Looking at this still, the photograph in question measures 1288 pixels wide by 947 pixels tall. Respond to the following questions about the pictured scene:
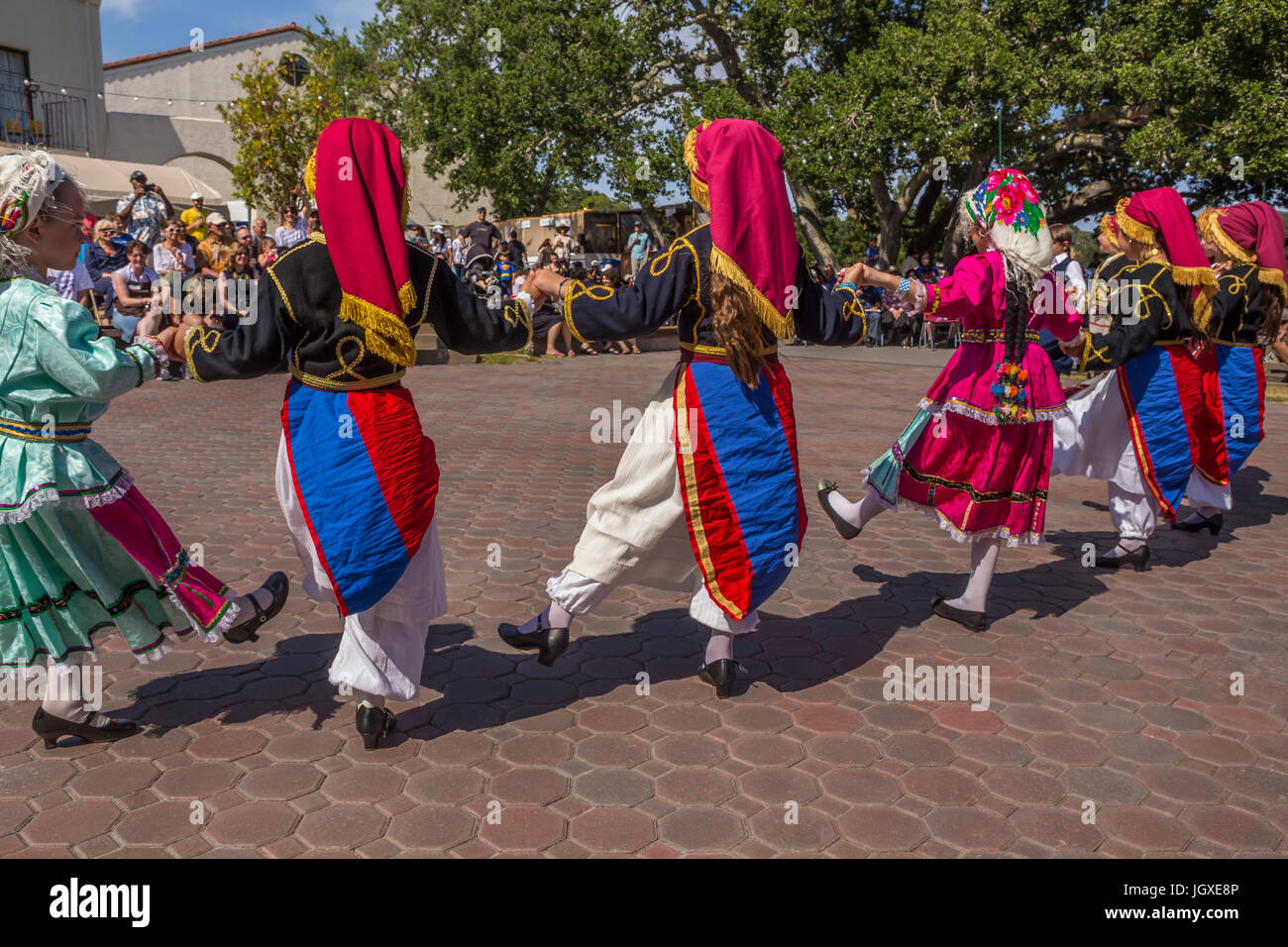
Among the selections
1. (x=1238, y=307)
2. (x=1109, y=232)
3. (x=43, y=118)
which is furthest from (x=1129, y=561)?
(x=43, y=118)

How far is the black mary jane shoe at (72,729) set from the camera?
3576 mm

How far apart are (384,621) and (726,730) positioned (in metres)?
1.33

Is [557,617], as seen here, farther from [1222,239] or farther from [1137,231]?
[1222,239]

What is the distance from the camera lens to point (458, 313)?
3.72 m

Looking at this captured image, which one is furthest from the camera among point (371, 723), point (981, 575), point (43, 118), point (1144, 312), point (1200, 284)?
point (43, 118)

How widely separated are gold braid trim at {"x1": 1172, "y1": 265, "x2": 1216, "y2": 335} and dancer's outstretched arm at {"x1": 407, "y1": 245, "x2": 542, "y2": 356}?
13.5 feet

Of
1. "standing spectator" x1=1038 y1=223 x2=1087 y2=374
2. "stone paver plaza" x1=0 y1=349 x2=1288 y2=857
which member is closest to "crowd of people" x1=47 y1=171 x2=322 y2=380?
"stone paver plaza" x1=0 y1=349 x2=1288 y2=857

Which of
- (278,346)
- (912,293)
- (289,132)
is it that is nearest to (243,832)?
Answer: (278,346)

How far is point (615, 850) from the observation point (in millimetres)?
3055

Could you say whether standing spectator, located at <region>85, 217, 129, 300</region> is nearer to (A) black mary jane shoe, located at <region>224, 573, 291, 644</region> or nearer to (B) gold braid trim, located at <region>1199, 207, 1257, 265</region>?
(A) black mary jane shoe, located at <region>224, 573, 291, 644</region>

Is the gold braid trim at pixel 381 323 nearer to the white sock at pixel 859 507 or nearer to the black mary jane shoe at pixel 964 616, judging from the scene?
the white sock at pixel 859 507

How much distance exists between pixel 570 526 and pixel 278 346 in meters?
3.40

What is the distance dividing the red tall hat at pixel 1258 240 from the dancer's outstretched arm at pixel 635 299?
471cm

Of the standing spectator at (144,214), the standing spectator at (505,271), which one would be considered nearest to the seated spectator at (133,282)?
the standing spectator at (144,214)
